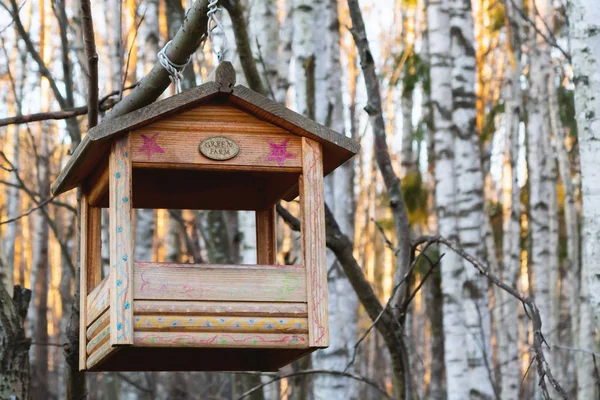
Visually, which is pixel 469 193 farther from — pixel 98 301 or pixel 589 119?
pixel 98 301

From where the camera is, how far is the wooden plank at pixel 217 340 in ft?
9.02

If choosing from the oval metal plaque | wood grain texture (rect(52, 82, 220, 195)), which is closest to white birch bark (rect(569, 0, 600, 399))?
the oval metal plaque

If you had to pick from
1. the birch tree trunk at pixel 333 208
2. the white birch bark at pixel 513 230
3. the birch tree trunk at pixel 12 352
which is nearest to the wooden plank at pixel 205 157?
the birch tree trunk at pixel 12 352

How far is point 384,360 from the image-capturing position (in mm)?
22812

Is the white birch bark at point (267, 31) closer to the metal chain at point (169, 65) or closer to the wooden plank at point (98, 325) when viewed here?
the metal chain at point (169, 65)

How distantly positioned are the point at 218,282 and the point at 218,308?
8 centimetres

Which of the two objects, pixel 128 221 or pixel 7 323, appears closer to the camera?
pixel 128 221

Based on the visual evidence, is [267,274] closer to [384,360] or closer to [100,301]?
[100,301]

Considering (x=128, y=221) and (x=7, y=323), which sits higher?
(x=128, y=221)

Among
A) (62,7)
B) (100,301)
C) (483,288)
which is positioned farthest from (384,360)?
(100,301)

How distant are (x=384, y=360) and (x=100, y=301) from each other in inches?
798

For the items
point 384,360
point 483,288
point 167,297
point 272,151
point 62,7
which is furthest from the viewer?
point 384,360

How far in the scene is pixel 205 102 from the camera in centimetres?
296

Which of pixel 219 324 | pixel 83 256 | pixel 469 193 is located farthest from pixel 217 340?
pixel 469 193
